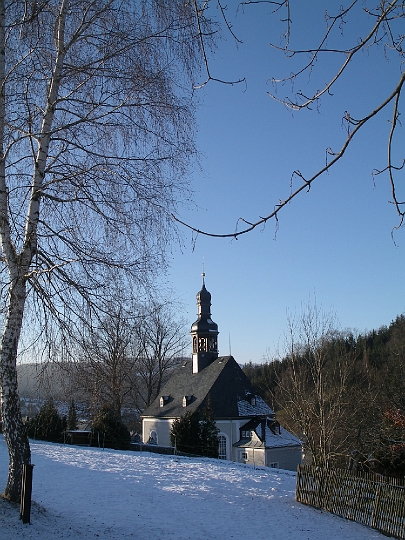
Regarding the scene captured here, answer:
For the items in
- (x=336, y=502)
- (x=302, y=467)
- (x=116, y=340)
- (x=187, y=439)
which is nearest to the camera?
(x=116, y=340)

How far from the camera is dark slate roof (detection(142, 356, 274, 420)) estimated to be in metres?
32.1

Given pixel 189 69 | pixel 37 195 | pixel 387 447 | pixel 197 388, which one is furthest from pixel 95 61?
pixel 197 388

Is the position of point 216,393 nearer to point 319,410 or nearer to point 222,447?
point 222,447

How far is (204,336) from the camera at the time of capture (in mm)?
36375

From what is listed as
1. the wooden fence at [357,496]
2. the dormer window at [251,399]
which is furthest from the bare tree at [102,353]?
the dormer window at [251,399]

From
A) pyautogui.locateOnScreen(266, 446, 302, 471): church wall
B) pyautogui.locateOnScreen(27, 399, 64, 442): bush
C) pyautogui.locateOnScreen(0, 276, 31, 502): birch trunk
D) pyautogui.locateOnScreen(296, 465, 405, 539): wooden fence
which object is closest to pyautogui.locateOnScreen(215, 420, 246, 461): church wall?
pyautogui.locateOnScreen(266, 446, 302, 471): church wall

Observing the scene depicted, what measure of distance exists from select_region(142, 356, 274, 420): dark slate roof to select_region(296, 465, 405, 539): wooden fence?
1868cm

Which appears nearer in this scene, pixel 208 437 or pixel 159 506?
pixel 159 506

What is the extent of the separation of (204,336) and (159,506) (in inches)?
1014

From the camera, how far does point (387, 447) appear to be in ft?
57.7

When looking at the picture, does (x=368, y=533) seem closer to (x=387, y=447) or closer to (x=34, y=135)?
(x=387, y=447)

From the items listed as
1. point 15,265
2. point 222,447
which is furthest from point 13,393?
point 222,447

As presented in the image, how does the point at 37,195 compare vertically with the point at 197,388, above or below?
above

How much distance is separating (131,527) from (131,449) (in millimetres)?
15049
